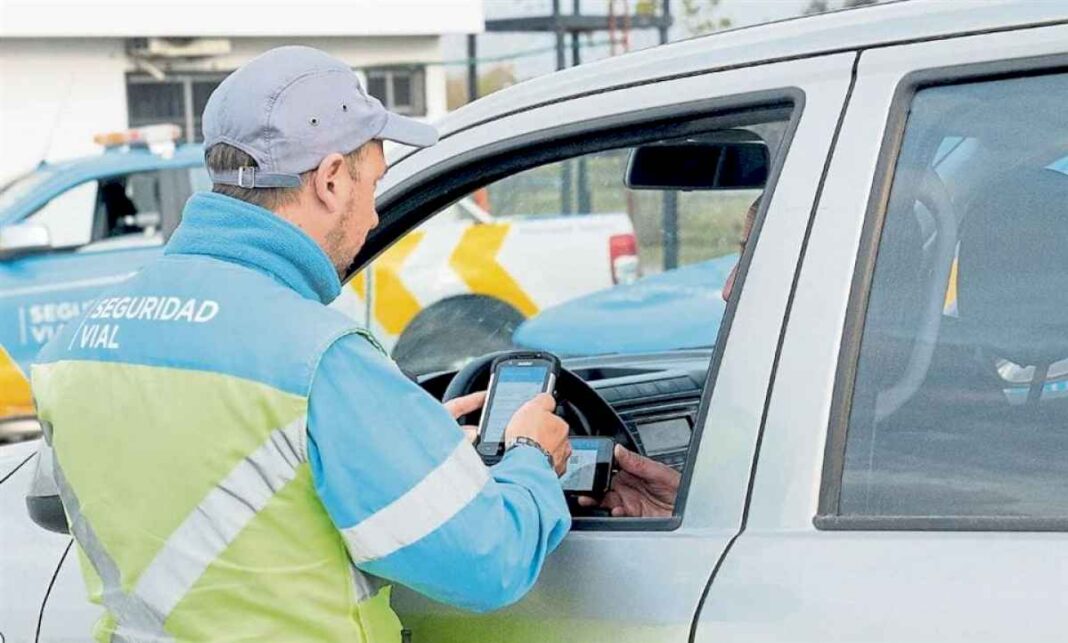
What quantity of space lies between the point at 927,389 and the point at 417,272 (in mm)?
7428

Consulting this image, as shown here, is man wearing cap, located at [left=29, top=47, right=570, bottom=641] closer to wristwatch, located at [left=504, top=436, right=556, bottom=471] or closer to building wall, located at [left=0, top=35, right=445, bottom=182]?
wristwatch, located at [left=504, top=436, right=556, bottom=471]

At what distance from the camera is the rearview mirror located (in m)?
2.87

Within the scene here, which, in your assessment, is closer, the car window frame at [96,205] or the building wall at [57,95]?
the car window frame at [96,205]

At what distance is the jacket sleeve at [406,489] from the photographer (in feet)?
5.97

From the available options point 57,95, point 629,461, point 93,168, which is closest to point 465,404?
point 629,461

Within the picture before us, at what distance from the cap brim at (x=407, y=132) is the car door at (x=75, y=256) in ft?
21.5

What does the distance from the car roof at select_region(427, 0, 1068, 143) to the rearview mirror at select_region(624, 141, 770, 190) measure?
2.02ft

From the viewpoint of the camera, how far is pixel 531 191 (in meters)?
11.2

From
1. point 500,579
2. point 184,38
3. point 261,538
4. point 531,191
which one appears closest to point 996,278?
point 500,579

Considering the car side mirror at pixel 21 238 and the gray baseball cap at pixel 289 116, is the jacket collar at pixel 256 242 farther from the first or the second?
the car side mirror at pixel 21 238

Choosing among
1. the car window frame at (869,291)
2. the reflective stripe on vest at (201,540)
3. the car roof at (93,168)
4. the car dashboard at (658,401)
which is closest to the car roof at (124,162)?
the car roof at (93,168)

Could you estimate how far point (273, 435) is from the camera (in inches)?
72.6

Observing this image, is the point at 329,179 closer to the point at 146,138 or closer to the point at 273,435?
the point at 273,435

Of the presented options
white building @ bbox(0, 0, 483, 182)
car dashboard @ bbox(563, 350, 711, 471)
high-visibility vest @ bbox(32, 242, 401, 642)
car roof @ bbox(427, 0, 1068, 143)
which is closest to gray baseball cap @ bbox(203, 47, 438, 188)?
high-visibility vest @ bbox(32, 242, 401, 642)
